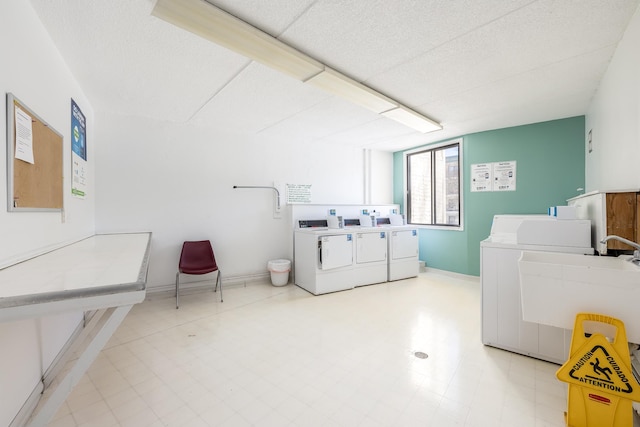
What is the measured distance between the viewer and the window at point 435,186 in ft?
16.0

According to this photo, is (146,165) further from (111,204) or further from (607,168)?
(607,168)

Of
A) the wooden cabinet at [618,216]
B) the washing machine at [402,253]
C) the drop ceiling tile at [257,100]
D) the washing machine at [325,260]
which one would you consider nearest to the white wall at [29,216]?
the drop ceiling tile at [257,100]

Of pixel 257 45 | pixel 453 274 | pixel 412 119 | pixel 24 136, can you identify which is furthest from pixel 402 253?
pixel 24 136

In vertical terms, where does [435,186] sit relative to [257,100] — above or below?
below

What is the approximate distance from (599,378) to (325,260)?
109 inches

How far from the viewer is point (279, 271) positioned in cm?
421

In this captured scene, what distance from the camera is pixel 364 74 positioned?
252cm

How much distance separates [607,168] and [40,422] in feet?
13.3

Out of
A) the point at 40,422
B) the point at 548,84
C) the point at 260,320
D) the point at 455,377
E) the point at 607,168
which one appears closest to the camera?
the point at 40,422

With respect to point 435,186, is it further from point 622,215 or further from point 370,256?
point 622,215

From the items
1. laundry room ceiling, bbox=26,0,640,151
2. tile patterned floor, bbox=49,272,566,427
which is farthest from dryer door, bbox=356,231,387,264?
laundry room ceiling, bbox=26,0,640,151

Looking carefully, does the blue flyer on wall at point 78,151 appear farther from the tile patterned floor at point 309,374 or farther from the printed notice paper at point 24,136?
the tile patterned floor at point 309,374

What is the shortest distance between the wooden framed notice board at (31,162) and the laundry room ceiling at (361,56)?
2.36 ft

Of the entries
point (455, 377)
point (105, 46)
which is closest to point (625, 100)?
point (455, 377)
